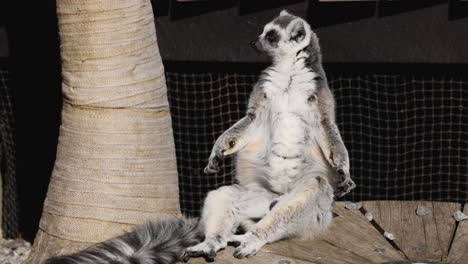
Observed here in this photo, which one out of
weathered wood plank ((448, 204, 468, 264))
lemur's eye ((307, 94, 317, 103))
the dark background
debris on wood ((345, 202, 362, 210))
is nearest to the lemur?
lemur's eye ((307, 94, 317, 103))

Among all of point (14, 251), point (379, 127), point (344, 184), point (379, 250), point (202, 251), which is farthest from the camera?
point (14, 251)

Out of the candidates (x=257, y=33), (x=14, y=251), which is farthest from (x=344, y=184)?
(x=14, y=251)

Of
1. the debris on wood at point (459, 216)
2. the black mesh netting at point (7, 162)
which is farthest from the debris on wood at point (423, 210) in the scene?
the black mesh netting at point (7, 162)

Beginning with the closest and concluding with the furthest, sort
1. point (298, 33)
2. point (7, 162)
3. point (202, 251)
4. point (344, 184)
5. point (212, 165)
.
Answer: point (202, 251) < point (344, 184) < point (212, 165) < point (298, 33) < point (7, 162)

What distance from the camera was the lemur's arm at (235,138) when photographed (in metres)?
3.96

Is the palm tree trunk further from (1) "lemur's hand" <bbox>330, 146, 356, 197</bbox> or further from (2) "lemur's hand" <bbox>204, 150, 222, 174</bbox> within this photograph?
(1) "lemur's hand" <bbox>330, 146, 356, 197</bbox>

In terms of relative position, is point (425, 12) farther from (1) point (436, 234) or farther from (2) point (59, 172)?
(2) point (59, 172)

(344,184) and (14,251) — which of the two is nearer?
(344,184)

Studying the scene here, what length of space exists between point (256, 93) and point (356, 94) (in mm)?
1867

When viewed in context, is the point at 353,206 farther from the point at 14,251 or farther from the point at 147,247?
the point at 14,251

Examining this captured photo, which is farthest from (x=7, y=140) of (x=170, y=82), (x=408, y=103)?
(x=408, y=103)

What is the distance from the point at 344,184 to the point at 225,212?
1.91 feet

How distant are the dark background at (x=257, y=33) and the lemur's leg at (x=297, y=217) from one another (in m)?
1.70

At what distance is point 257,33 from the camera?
5375 mm
